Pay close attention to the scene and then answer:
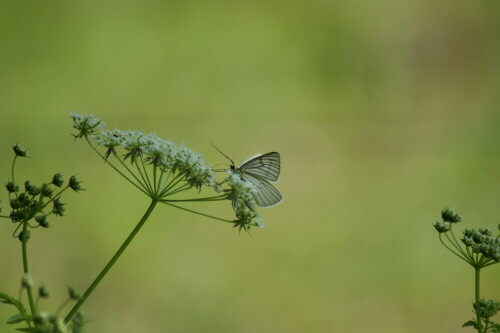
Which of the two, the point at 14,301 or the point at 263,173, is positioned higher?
the point at 263,173

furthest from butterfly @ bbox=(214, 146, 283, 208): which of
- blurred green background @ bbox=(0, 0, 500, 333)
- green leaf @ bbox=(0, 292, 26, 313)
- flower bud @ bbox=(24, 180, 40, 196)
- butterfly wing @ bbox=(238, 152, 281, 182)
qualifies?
blurred green background @ bbox=(0, 0, 500, 333)

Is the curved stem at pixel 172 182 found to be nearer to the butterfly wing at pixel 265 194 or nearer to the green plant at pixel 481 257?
the butterfly wing at pixel 265 194

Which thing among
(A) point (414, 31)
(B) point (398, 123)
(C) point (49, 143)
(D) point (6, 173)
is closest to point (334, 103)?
(B) point (398, 123)

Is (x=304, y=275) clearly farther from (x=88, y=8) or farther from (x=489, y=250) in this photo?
(x=489, y=250)

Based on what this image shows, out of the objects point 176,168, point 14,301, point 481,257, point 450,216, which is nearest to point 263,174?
point 176,168

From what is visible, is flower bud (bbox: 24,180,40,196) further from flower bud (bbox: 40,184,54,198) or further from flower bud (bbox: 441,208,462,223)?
flower bud (bbox: 441,208,462,223)

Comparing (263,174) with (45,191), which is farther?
(263,174)

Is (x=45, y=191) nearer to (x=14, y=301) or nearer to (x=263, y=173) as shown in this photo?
(x=14, y=301)
